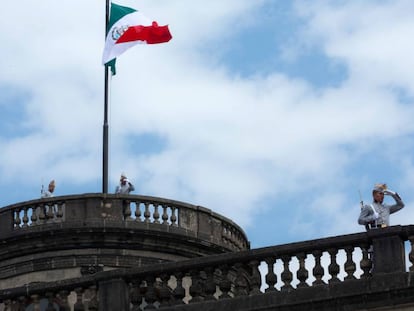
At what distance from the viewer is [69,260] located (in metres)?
36.8

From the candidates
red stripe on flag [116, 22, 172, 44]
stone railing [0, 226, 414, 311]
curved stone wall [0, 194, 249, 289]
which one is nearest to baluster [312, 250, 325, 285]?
stone railing [0, 226, 414, 311]

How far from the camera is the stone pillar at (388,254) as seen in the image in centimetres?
2514

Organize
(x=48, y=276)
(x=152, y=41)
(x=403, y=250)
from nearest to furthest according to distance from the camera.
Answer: (x=403, y=250)
(x=48, y=276)
(x=152, y=41)

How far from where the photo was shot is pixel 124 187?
3825 cm

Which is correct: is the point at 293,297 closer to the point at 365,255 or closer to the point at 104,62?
the point at 365,255

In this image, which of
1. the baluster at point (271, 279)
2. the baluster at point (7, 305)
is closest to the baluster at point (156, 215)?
the baluster at point (7, 305)

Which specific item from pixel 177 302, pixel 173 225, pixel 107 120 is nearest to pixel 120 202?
pixel 173 225

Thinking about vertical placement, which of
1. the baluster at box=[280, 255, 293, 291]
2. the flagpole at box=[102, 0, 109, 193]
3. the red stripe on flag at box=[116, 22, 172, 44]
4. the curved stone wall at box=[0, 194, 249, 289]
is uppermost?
the red stripe on flag at box=[116, 22, 172, 44]

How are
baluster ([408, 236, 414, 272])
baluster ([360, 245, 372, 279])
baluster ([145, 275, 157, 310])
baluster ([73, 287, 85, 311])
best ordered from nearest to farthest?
baluster ([408, 236, 414, 272]) → baluster ([360, 245, 372, 279]) → baluster ([145, 275, 157, 310]) → baluster ([73, 287, 85, 311])

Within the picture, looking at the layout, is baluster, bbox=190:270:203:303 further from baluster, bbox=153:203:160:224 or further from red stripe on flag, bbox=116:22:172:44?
red stripe on flag, bbox=116:22:172:44

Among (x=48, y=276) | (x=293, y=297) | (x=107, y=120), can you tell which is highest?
(x=107, y=120)

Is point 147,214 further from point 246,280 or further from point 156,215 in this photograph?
point 246,280

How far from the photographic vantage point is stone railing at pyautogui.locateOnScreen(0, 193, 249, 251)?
1462 inches

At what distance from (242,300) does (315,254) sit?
1.32 m
